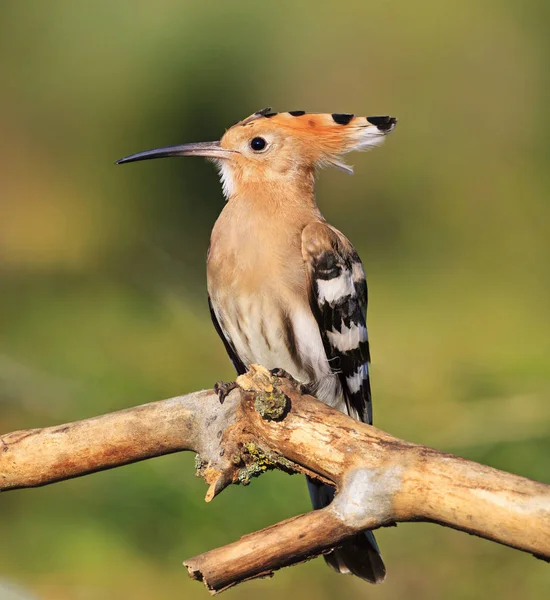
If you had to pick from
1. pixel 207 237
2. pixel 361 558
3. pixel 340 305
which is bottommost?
pixel 361 558

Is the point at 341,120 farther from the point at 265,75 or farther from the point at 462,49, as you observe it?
the point at 462,49

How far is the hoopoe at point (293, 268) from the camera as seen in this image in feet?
6.00

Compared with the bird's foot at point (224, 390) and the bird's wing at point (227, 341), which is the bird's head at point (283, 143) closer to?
the bird's wing at point (227, 341)

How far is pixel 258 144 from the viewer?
1964 mm

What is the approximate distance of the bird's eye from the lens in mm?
1962

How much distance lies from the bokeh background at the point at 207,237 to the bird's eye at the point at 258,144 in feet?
3.97

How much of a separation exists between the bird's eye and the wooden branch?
55 cm

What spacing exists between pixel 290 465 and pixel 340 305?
0.43m

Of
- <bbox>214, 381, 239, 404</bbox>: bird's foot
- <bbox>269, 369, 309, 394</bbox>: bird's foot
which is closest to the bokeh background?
<bbox>269, 369, 309, 394</bbox>: bird's foot

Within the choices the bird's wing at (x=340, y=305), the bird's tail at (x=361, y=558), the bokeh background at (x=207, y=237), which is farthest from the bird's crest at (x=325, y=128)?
the bokeh background at (x=207, y=237)

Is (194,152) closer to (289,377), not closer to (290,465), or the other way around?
(289,377)

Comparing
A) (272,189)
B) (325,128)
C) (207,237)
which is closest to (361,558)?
(272,189)

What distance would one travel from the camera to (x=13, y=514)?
310 cm

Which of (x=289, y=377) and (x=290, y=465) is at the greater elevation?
(x=289, y=377)
